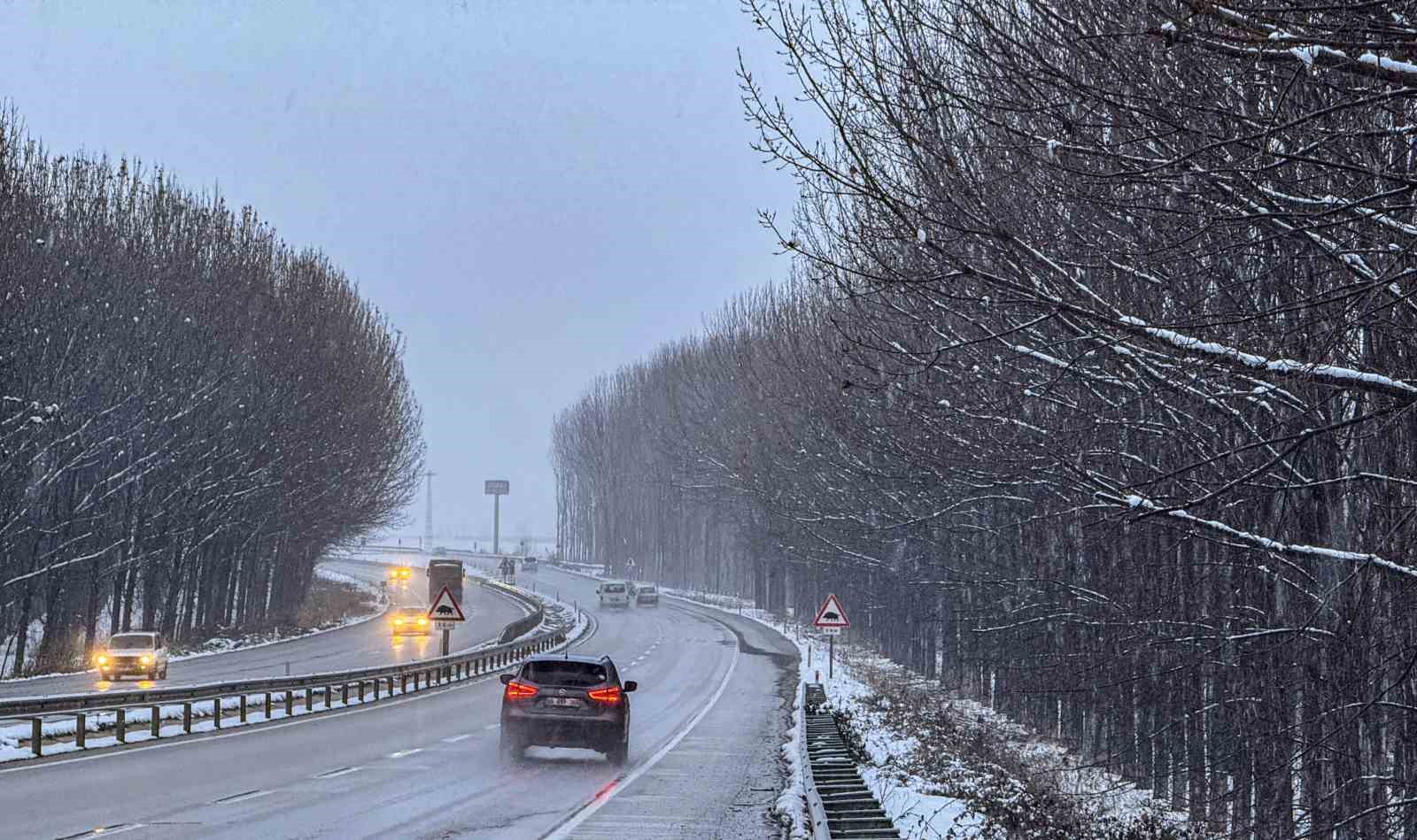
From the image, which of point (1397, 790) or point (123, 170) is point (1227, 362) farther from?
point (123, 170)

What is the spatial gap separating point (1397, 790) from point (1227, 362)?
5051mm

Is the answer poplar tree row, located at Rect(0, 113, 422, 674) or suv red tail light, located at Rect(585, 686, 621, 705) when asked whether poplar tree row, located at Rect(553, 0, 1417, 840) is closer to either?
suv red tail light, located at Rect(585, 686, 621, 705)

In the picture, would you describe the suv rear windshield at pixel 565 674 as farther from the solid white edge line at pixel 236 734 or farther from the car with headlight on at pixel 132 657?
the car with headlight on at pixel 132 657

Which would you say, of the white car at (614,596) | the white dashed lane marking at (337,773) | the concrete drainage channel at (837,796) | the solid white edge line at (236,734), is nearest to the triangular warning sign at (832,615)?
the solid white edge line at (236,734)

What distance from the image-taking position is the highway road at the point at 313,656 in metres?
41.1

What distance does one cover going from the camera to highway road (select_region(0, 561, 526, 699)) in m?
41.1

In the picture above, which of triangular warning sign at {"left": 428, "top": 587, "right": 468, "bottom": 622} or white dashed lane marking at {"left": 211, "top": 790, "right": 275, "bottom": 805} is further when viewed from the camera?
triangular warning sign at {"left": 428, "top": 587, "right": 468, "bottom": 622}

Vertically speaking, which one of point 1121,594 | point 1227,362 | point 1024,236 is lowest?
point 1121,594

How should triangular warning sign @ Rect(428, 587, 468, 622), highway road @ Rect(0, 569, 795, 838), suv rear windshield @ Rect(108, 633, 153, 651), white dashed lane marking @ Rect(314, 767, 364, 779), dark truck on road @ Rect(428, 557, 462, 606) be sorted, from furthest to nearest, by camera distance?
dark truck on road @ Rect(428, 557, 462, 606) < suv rear windshield @ Rect(108, 633, 153, 651) < triangular warning sign @ Rect(428, 587, 468, 622) < white dashed lane marking @ Rect(314, 767, 364, 779) < highway road @ Rect(0, 569, 795, 838)

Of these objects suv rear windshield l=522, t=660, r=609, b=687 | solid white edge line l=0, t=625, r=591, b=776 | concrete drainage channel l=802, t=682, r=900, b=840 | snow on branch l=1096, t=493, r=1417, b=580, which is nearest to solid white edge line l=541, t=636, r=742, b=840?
suv rear windshield l=522, t=660, r=609, b=687

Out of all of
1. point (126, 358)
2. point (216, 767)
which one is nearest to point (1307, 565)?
point (216, 767)

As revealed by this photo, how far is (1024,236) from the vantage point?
1377cm

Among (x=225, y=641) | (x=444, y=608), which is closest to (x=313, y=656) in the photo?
(x=225, y=641)

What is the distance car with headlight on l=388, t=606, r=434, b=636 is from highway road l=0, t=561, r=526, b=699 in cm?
58
